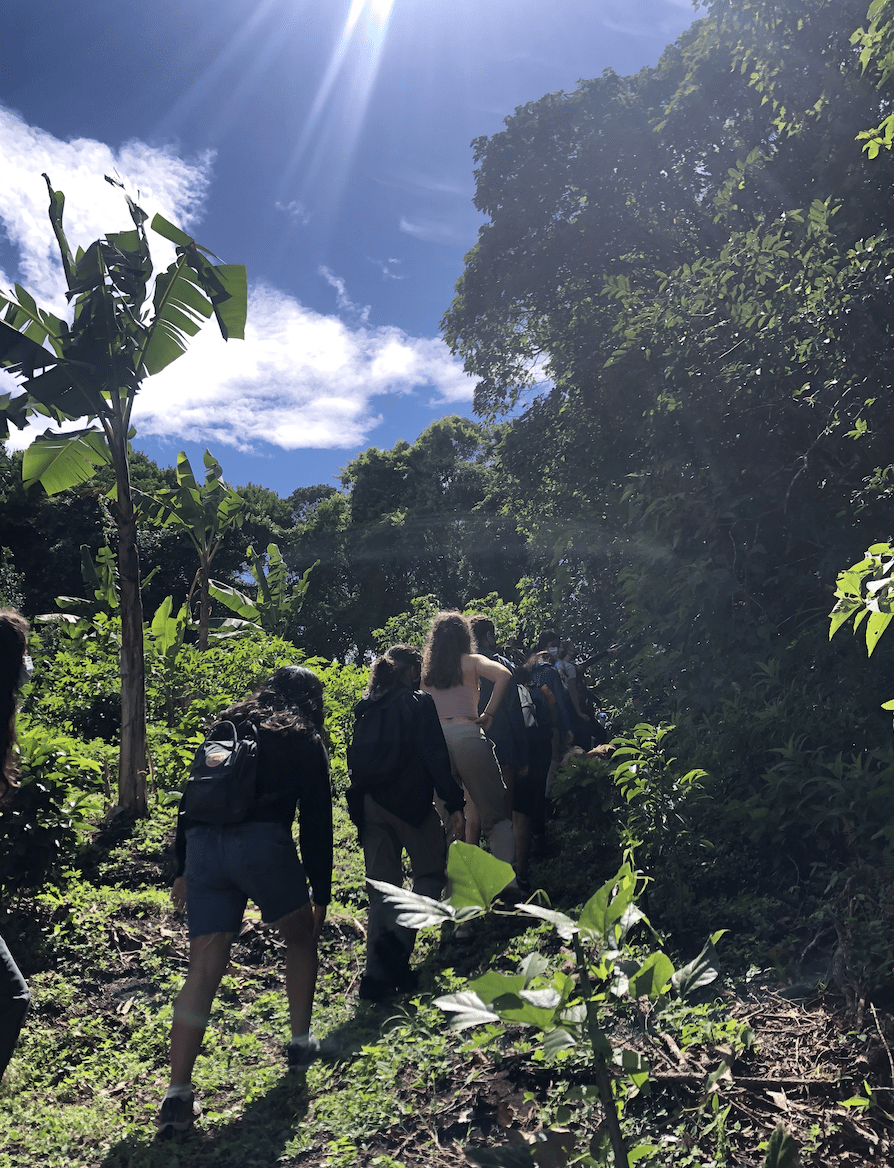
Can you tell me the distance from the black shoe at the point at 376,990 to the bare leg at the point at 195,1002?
119cm

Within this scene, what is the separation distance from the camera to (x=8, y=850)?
4.45m

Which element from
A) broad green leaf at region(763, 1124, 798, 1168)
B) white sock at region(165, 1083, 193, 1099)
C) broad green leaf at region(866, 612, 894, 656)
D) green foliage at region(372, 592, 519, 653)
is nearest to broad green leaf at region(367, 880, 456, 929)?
broad green leaf at region(763, 1124, 798, 1168)

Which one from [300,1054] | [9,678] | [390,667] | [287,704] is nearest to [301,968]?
[300,1054]

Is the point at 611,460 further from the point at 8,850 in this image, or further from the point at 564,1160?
the point at 564,1160

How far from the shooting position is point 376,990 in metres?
3.96

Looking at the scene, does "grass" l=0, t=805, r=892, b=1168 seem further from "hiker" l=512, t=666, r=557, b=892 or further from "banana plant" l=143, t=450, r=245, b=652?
"banana plant" l=143, t=450, r=245, b=652

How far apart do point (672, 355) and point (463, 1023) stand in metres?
5.33

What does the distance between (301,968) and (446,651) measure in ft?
7.10

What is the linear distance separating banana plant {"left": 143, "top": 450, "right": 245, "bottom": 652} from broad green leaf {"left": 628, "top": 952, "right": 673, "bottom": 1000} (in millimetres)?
8699

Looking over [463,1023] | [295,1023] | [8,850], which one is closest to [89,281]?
[8,850]

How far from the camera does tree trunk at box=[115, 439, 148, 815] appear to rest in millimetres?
6547

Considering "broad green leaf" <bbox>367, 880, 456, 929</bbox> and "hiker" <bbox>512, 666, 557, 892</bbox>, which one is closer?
"broad green leaf" <bbox>367, 880, 456, 929</bbox>

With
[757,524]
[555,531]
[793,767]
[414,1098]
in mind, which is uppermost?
[555,531]

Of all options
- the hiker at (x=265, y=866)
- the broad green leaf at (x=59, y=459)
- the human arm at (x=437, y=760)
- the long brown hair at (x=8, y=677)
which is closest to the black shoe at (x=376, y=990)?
the hiker at (x=265, y=866)
